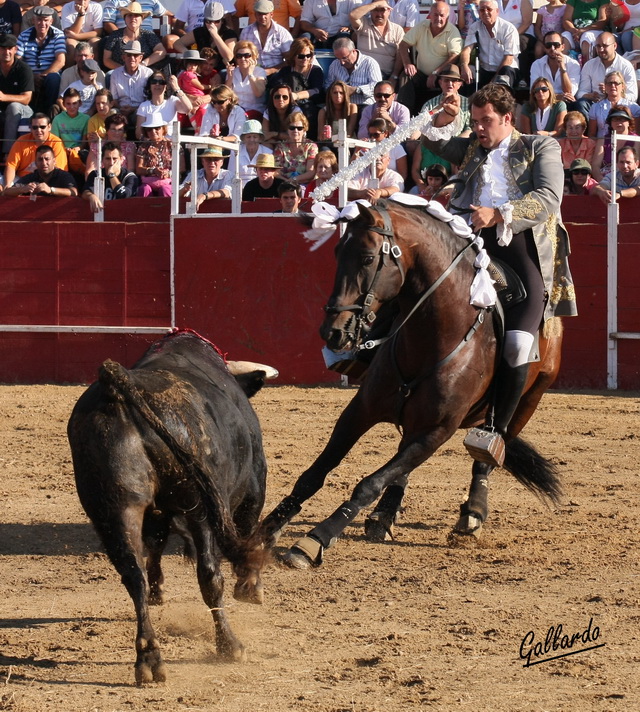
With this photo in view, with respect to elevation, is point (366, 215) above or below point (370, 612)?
above

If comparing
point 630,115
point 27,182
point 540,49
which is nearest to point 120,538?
point 630,115

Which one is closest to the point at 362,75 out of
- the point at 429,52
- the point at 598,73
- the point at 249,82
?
the point at 429,52

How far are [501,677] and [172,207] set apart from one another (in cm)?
752

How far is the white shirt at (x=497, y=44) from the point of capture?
37.5ft

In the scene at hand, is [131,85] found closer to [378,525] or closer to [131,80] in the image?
[131,80]

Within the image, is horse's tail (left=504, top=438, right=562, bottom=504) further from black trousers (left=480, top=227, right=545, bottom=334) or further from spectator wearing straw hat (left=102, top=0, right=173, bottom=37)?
spectator wearing straw hat (left=102, top=0, right=173, bottom=37)

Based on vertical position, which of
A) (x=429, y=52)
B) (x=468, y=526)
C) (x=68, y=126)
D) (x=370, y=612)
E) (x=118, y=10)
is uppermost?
(x=118, y=10)

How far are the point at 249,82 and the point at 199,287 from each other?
267cm

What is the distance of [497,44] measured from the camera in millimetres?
11461

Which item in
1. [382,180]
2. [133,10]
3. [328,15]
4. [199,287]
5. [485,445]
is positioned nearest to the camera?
[485,445]

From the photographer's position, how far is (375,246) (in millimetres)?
4281

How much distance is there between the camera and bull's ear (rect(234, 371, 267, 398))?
440 cm

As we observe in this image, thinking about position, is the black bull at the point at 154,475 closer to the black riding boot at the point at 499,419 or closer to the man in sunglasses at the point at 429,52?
the black riding boot at the point at 499,419

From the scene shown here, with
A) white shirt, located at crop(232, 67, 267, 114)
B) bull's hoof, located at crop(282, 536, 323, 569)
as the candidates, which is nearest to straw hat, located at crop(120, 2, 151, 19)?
white shirt, located at crop(232, 67, 267, 114)
